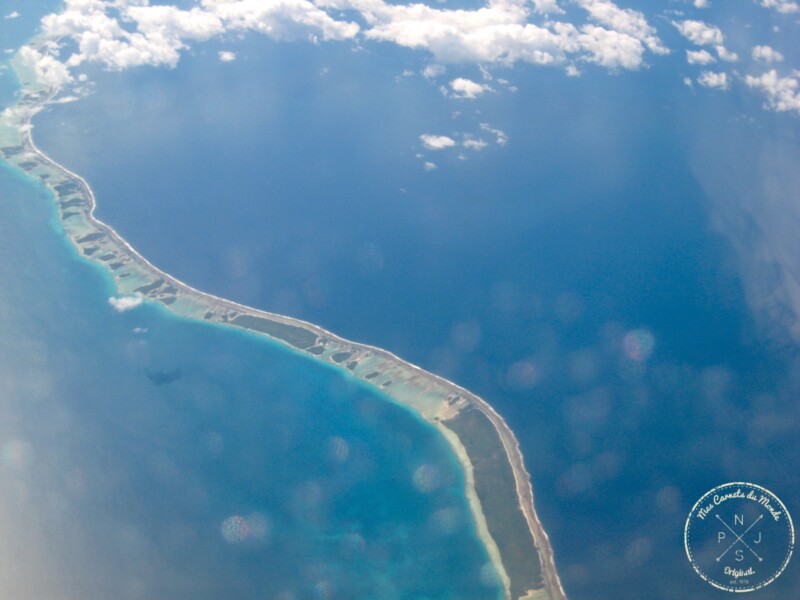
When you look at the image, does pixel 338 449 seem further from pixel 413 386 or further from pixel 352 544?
pixel 413 386

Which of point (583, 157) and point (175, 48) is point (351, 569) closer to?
point (583, 157)

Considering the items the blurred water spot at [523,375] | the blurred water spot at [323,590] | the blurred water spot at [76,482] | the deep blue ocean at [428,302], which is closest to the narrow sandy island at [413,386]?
the deep blue ocean at [428,302]

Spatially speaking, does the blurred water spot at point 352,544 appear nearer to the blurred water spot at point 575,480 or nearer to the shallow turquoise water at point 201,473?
the shallow turquoise water at point 201,473

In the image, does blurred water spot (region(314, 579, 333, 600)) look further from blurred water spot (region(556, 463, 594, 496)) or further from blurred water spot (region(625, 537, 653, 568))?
blurred water spot (region(625, 537, 653, 568))

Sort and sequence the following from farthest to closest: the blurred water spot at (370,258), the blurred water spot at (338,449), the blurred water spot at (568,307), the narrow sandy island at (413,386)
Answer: the blurred water spot at (370,258)
the blurred water spot at (568,307)
the blurred water spot at (338,449)
the narrow sandy island at (413,386)

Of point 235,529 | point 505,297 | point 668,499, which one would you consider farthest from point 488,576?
point 505,297

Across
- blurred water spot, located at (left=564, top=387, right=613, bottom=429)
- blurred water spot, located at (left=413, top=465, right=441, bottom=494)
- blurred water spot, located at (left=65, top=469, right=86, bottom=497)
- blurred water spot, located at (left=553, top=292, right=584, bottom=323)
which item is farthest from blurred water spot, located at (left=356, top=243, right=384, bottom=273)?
blurred water spot, located at (left=65, top=469, right=86, bottom=497)

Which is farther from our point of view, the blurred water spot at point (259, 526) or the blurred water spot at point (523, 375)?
the blurred water spot at point (523, 375)
